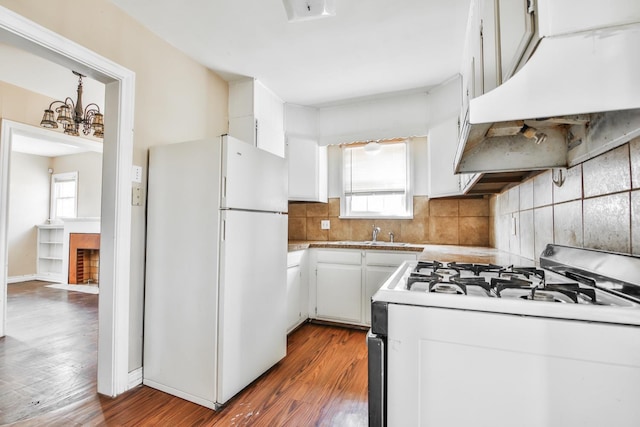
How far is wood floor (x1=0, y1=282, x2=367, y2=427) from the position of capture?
1520 millimetres

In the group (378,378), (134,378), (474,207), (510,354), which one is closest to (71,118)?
(134,378)

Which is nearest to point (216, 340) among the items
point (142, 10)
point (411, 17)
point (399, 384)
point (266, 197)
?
point (266, 197)

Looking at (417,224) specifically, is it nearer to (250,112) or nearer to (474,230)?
(474,230)

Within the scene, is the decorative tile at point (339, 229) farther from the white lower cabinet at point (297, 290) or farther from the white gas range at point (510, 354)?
the white gas range at point (510, 354)

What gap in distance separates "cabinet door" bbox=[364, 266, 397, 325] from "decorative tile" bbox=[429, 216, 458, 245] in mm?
720

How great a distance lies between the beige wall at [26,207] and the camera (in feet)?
17.2

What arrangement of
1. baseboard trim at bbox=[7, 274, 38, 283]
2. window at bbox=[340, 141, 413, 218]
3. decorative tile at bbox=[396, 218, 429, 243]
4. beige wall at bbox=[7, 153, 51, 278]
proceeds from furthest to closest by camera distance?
beige wall at bbox=[7, 153, 51, 278] → baseboard trim at bbox=[7, 274, 38, 283] → window at bbox=[340, 141, 413, 218] → decorative tile at bbox=[396, 218, 429, 243]

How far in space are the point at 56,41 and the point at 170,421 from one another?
6.68 feet

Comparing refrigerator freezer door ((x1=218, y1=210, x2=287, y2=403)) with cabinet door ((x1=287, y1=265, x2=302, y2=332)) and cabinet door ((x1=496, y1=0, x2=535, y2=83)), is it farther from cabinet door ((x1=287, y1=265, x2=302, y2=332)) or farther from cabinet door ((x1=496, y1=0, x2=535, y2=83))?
cabinet door ((x1=496, y1=0, x2=535, y2=83))

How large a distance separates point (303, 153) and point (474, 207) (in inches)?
73.0

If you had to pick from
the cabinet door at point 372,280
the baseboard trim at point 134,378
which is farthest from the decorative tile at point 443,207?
the baseboard trim at point 134,378

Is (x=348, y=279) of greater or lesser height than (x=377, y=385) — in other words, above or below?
below

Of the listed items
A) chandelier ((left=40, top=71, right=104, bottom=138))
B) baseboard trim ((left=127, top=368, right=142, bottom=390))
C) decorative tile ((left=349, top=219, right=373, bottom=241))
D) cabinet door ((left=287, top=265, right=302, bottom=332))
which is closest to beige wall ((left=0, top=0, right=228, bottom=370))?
baseboard trim ((left=127, top=368, right=142, bottom=390))

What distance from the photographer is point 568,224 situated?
1.19 m
